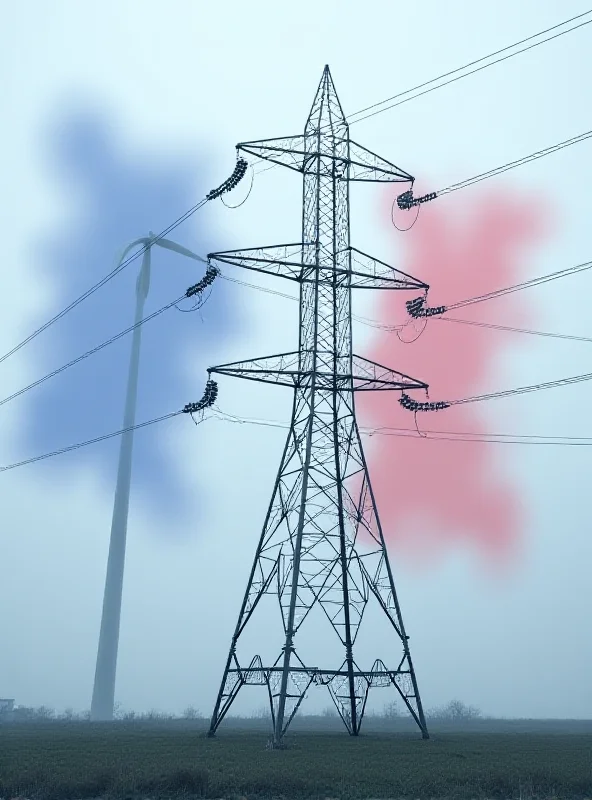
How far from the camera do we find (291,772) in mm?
32688

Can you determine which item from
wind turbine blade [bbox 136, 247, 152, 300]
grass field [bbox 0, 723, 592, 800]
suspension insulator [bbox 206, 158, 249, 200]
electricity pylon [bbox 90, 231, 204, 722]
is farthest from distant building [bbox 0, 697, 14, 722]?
suspension insulator [bbox 206, 158, 249, 200]

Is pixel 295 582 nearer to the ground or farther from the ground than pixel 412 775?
farther from the ground

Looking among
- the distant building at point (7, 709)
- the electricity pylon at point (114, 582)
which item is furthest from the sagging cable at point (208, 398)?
the distant building at point (7, 709)

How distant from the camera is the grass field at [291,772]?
3033 cm

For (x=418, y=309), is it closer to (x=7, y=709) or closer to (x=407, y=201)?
(x=407, y=201)

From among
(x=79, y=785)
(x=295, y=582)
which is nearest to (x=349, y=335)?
(x=295, y=582)

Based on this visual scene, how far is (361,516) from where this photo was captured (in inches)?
1967

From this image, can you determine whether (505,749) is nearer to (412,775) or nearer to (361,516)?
(361,516)

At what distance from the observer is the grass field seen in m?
30.3

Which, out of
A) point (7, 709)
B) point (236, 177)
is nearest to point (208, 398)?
point (236, 177)

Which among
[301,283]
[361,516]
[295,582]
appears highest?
[301,283]

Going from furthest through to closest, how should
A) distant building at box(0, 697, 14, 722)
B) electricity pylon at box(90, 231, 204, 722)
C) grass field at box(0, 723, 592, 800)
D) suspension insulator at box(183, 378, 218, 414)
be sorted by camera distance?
distant building at box(0, 697, 14, 722) → electricity pylon at box(90, 231, 204, 722) → suspension insulator at box(183, 378, 218, 414) → grass field at box(0, 723, 592, 800)

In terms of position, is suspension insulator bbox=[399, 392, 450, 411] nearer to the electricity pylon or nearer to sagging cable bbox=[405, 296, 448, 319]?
sagging cable bbox=[405, 296, 448, 319]

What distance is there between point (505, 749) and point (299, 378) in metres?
24.9
